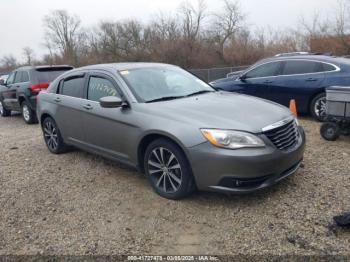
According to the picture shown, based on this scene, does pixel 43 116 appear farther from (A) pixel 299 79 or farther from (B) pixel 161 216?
(A) pixel 299 79

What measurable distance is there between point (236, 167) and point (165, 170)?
3.04 feet

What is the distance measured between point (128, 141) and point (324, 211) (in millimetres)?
2412

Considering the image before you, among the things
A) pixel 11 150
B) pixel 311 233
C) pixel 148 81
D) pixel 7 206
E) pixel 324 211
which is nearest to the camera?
pixel 311 233

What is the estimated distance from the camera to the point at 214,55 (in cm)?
3697

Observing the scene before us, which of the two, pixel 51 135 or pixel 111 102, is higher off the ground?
pixel 111 102

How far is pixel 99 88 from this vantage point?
507cm

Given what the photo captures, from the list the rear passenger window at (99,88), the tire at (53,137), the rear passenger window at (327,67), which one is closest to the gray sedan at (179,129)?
the rear passenger window at (99,88)

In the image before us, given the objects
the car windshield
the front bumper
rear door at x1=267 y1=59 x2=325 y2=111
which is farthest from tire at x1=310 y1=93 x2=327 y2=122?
the front bumper

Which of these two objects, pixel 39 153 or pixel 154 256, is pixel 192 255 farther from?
pixel 39 153

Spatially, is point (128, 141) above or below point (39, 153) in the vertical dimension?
above

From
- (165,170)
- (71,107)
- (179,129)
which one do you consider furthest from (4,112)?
(179,129)

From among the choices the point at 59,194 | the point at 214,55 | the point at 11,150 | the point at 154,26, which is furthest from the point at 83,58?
the point at 59,194

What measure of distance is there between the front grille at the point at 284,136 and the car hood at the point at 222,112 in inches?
4.2

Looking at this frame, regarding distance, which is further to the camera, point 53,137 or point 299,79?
point 299,79
